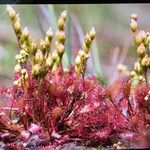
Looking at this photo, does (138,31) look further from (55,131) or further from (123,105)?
(55,131)

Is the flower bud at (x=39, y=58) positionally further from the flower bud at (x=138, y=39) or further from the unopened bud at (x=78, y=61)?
the flower bud at (x=138, y=39)

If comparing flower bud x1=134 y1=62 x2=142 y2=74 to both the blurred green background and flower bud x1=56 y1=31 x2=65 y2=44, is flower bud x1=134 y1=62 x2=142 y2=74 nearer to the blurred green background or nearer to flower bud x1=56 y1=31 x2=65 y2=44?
the blurred green background

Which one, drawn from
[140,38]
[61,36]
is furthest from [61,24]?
[140,38]

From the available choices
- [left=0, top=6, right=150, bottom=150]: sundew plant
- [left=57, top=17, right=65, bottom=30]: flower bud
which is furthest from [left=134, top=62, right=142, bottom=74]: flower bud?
[left=57, top=17, right=65, bottom=30]: flower bud

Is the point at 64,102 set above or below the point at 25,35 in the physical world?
below

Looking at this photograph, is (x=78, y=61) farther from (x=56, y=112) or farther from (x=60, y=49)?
(x=56, y=112)
